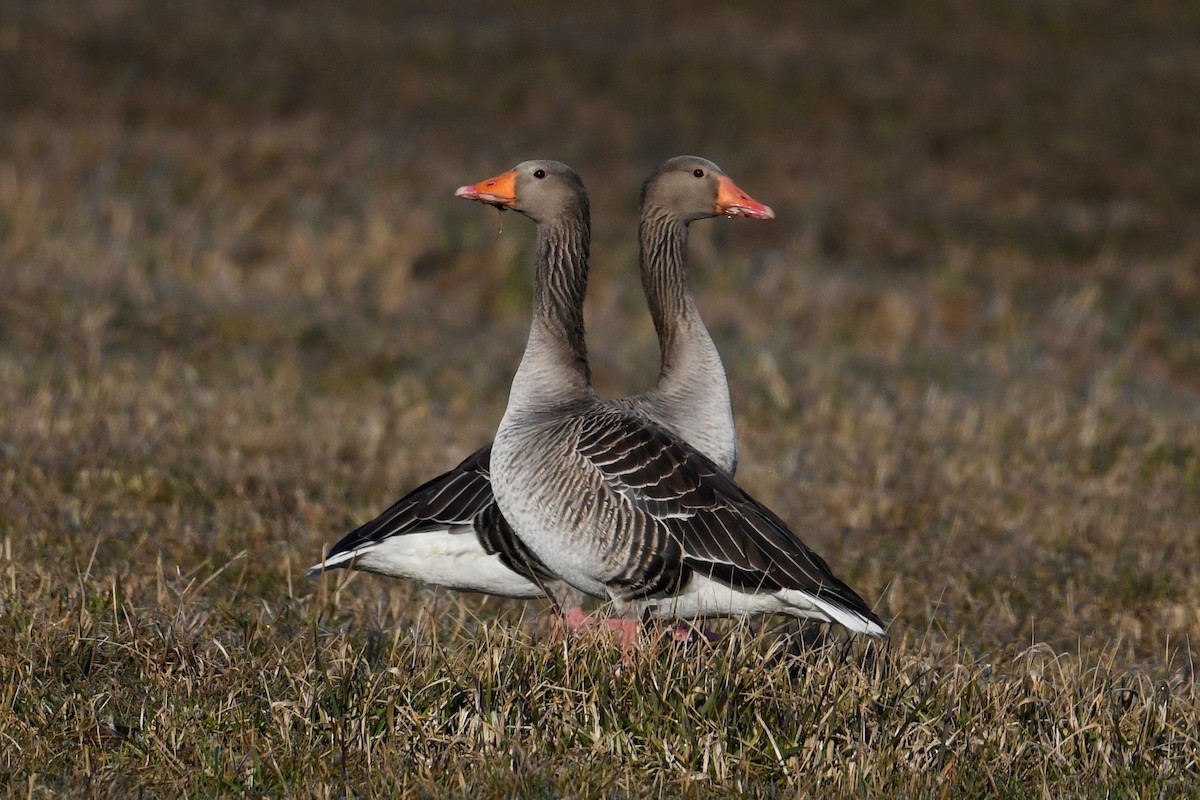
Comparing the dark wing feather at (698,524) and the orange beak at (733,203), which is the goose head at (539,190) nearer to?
the orange beak at (733,203)

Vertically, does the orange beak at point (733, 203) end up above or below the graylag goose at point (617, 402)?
above

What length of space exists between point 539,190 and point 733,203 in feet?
2.61

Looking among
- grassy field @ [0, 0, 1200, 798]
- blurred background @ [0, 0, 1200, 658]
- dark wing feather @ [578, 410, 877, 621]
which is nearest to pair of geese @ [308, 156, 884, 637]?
dark wing feather @ [578, 410, 877, 621]

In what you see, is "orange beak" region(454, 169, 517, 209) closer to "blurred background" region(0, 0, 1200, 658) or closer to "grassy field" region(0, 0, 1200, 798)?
"grassy field" region(0, 0, 1200, 798)

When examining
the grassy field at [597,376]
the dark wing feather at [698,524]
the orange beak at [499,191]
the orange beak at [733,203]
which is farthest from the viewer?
the orange beak at [733,203]

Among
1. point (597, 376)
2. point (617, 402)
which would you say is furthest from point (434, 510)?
point (597, 376)

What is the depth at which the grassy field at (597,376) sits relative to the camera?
4395 mm

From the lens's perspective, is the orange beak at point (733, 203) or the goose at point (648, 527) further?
the orange beak at point (733, 203)

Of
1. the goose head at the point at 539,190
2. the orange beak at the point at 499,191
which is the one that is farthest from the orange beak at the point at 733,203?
the orange beak at the point at 499,191

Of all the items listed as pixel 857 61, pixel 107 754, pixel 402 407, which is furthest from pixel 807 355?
pixel 857 61

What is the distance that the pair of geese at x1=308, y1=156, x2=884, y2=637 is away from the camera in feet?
16.8

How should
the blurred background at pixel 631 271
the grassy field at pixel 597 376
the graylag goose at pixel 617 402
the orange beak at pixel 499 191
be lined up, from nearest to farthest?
1. the grassy field at pixel 597 376
2. the graylag goose at pixel 617 402
3. the orange beak at pixel 499 191
4. the blurred background at pixel 631 271

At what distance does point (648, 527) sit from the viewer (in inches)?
202

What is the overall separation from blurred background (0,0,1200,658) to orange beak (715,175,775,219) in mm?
1581
